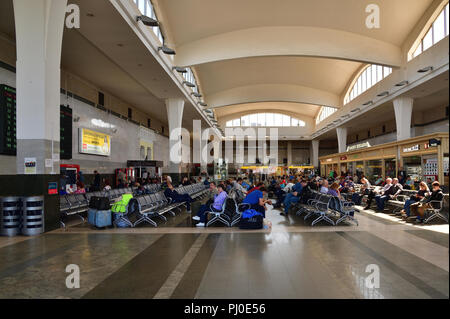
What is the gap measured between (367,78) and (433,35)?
1012 centimetres

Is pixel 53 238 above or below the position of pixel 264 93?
below

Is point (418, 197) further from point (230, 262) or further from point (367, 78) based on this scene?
point (367, 78)

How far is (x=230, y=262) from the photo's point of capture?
17.3ft

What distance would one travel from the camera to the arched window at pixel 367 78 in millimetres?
24281

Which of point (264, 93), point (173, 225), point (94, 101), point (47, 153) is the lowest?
point (173, 225)

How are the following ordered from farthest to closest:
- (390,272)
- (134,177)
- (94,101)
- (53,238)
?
(134,177) → (94,101) → (53,238) → (390,272)

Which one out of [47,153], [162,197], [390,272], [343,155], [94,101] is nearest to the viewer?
[390,272]

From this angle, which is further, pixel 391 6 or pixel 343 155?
pixel 343 155

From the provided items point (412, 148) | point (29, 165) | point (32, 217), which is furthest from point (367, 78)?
point (32, 217)

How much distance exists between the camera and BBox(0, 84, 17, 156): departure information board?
36.9 ft

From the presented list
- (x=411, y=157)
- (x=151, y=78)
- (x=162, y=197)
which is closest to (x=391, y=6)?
(x=411, y=157)
